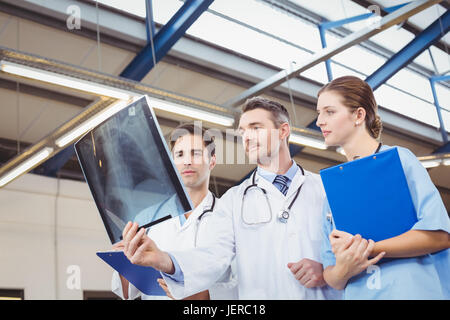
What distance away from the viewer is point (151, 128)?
111 centimetres

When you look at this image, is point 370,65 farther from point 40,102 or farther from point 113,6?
point 40,102

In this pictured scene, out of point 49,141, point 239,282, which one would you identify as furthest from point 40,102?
point 239,282

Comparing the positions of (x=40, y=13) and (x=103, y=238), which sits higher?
(x=40, y=13)

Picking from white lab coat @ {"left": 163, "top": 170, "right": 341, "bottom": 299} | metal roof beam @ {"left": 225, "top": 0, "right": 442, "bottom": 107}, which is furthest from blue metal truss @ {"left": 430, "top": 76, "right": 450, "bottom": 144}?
white lab coat @ {"left": 163, "top": 170, "right": 341, "bottom": 299}

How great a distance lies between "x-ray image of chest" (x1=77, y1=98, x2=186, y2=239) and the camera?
1109mm

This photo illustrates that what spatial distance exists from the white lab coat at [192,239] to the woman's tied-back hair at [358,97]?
0.48 metres

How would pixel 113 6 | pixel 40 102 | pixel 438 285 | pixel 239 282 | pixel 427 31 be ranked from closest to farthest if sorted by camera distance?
1. pixel 438 285
2. pixel 239 282
3. pixel 113 6
4. pixel 40 102
5. pixel 427 31

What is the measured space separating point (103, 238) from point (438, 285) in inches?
242

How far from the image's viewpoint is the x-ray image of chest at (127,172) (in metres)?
1.11

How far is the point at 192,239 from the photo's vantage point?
154cm

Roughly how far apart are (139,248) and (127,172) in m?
0.19

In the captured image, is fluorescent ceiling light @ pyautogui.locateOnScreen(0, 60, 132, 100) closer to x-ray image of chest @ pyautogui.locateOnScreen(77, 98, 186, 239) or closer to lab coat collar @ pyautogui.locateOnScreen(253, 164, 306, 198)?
x-ray image of chest @ pyautogui.locateOnScreen(77, 98, 186, 239)

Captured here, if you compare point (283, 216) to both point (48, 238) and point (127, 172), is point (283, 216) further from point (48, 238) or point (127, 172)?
point (48, 238)

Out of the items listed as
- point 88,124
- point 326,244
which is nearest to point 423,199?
point 326,244
